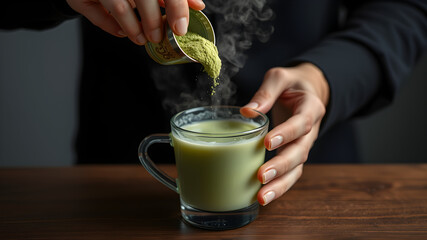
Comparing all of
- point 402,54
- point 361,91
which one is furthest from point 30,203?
point 402,54

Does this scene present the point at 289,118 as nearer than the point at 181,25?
No

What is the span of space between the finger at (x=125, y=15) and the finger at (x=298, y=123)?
44 centimetres

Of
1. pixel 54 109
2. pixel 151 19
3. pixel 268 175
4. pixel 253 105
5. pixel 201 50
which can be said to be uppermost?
pixel 151 19

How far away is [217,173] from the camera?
42.4 inches

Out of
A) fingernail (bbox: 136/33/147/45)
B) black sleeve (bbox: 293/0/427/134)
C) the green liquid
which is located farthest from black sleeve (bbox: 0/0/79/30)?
black sleeve (bbox: 293/0/427/134)

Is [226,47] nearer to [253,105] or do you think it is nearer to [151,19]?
[253,105]

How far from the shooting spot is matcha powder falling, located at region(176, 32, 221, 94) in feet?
3.47

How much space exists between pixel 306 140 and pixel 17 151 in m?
2.48

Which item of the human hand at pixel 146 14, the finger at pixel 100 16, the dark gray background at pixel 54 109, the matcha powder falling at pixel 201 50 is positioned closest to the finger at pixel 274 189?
the matcha powder falling at pixel 201 50

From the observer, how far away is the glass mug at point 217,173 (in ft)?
3.46

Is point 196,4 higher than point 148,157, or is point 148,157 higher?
point 196,4

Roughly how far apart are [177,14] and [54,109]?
88.8 inches

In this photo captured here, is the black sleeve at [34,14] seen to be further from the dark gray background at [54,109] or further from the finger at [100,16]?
the dark gray background at [54,109]

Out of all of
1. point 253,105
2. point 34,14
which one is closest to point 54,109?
point 34,14
